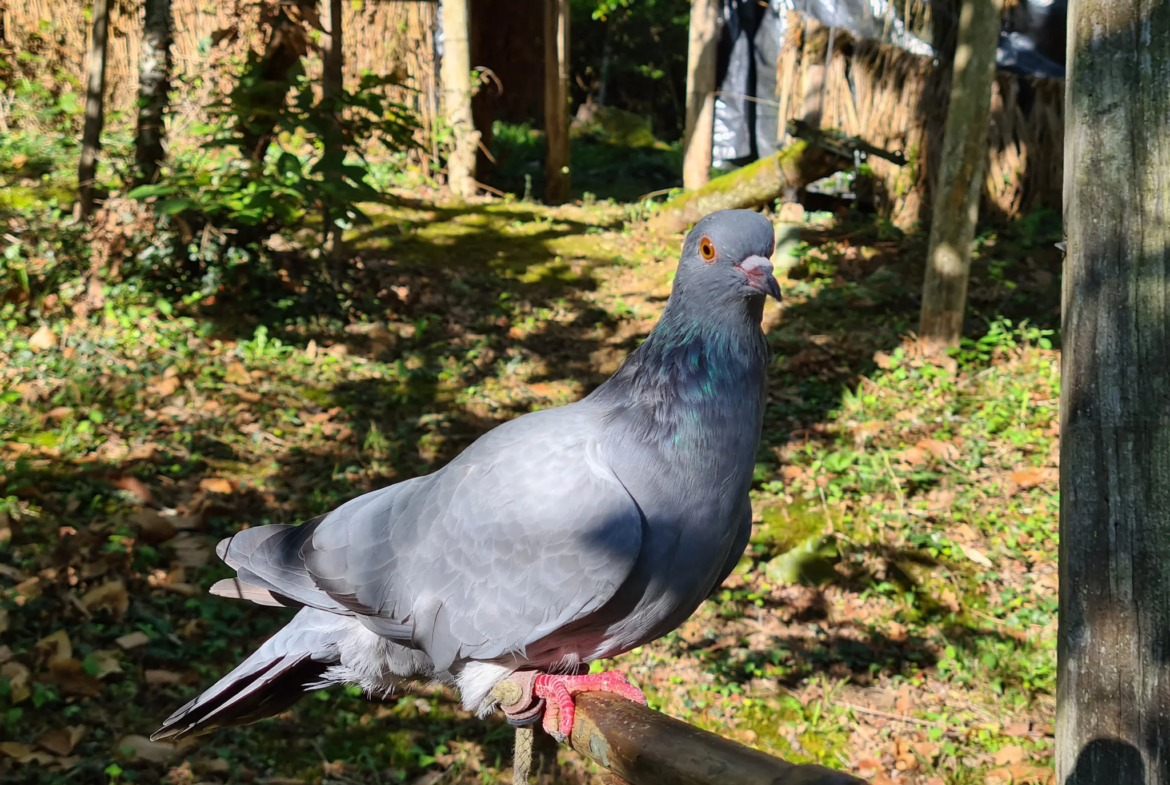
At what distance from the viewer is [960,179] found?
6246 mm

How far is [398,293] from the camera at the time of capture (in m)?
7.04

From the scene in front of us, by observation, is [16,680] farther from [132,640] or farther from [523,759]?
[523,759]

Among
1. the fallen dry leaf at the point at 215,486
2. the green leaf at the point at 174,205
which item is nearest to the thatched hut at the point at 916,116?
the green leaf at the point at 174,205

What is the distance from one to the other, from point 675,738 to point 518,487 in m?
0.82

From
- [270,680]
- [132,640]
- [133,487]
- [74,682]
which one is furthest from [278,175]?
[270,680]

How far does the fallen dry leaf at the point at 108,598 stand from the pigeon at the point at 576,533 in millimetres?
1556

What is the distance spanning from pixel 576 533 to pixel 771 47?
366 inches

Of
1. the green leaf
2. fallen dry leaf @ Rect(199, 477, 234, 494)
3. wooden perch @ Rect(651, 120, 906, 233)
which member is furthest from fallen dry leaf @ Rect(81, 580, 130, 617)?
wooden perch @ Rect(651, 120, 906, 233)

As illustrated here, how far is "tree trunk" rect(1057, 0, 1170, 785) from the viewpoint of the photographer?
6.23 ft

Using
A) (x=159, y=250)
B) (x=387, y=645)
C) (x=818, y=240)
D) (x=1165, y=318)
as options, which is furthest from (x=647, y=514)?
(x=818, y=240)

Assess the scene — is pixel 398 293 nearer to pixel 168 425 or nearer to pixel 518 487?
pixel 168 425

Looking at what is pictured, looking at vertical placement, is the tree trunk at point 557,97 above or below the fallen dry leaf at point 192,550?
above

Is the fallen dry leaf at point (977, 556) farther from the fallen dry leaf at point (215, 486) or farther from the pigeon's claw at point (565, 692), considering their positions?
the fallen dry leaf at point (215, 486)

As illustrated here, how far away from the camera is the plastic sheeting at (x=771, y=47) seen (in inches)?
346
